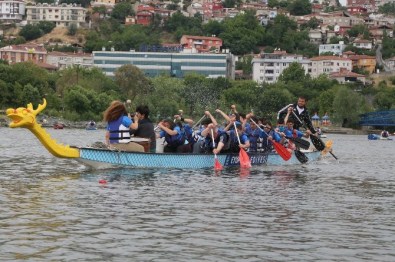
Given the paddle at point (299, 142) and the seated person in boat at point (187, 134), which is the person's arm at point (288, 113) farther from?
the seated person in boat at point (187, 134)

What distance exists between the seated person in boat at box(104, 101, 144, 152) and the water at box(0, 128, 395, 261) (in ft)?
2.70

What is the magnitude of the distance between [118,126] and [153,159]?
1.58 meters

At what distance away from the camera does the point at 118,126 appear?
2727 cm

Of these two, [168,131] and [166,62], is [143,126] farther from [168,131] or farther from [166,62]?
[166,62]

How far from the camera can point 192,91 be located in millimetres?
142250

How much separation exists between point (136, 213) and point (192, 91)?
405ft

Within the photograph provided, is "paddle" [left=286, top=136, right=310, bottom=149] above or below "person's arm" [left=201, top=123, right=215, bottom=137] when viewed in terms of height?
below

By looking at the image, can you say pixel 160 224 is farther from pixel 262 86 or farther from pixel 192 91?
pixel 262 86

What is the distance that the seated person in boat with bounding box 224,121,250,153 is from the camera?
31.5 m

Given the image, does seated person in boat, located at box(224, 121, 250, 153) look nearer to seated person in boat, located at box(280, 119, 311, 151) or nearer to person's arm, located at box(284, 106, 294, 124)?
person's arm, located at box(284, 106, 294, 124)

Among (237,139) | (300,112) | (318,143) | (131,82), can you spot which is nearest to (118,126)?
(237,139)

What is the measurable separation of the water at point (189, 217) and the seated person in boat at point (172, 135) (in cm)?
152

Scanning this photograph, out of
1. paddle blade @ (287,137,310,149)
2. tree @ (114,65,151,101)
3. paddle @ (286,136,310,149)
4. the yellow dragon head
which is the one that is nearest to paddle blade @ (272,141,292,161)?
paddle @ (286,136,310,149)

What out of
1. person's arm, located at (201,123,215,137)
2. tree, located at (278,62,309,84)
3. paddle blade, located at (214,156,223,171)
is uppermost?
person's arm, located at (201,123,215,137)
